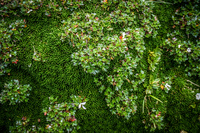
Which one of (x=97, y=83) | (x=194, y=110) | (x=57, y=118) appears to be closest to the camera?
(x=57, y=118)

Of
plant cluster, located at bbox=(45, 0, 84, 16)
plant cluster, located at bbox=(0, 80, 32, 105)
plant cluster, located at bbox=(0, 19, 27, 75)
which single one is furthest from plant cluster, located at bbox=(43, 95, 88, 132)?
plant cluster, located at bbox=(45, 0, 84, 16)

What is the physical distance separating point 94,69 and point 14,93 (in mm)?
1606

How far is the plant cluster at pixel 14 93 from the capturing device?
2664 millimetres

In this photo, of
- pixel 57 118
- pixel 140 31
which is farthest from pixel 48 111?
pixel 140 31

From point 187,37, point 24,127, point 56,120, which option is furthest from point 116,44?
point 24,127

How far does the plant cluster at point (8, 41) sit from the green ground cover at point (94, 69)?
0.02m

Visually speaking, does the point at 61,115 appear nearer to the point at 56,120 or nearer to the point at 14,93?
the point at 56,120

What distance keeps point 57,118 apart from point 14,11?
2.36m

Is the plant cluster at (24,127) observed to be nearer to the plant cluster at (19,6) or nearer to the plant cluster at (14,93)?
the plant cluster at (14,93)

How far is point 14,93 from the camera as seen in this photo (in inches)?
105

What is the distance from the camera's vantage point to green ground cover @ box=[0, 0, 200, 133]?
2756mm

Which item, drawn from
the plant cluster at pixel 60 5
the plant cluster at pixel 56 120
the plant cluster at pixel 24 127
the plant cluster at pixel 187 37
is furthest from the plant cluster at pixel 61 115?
the plant cluster at pixel 187 37

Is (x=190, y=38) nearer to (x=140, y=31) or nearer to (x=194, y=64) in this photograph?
(x=194, y=64)

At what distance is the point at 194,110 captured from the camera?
Answer: 304cm
